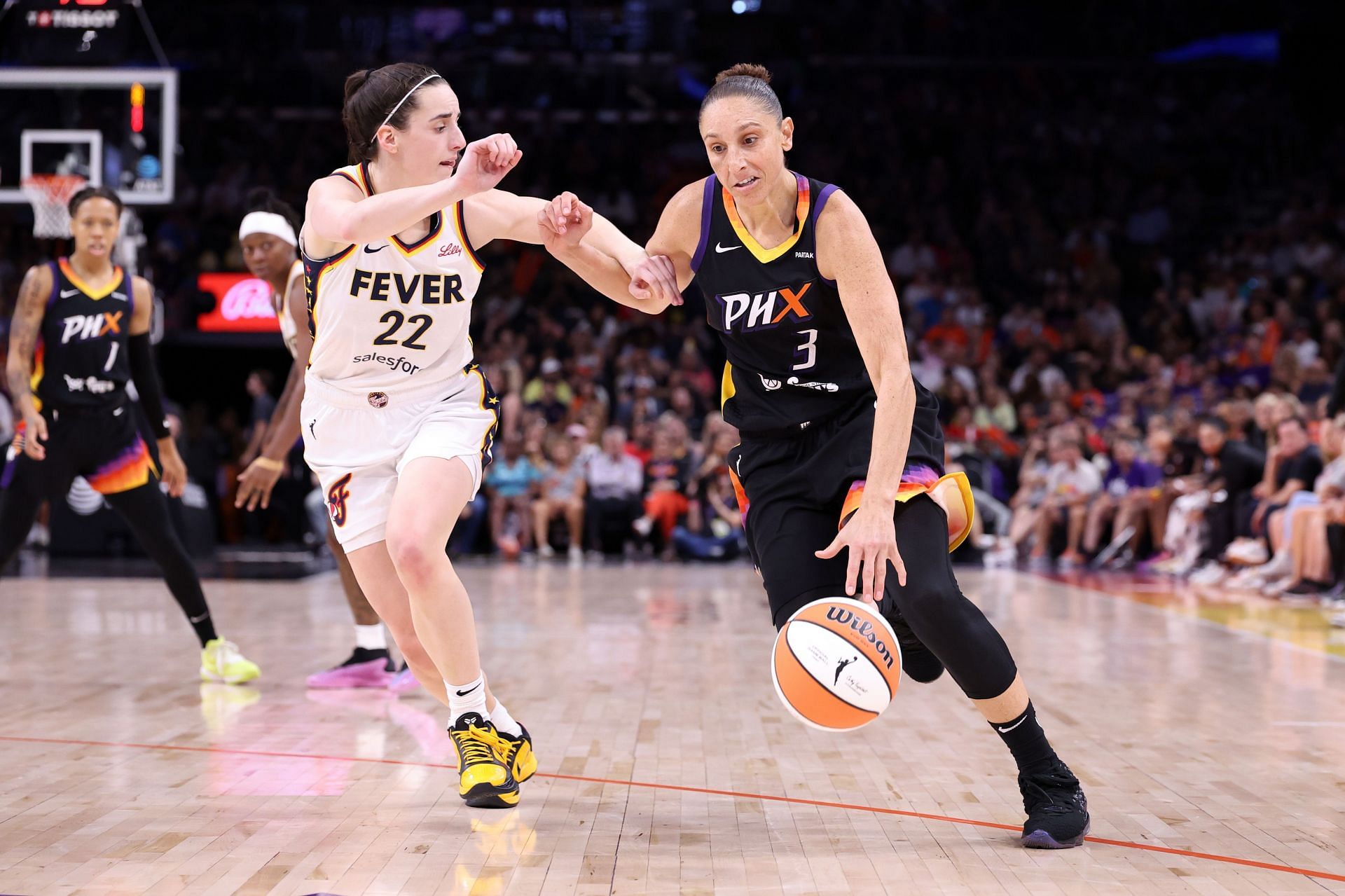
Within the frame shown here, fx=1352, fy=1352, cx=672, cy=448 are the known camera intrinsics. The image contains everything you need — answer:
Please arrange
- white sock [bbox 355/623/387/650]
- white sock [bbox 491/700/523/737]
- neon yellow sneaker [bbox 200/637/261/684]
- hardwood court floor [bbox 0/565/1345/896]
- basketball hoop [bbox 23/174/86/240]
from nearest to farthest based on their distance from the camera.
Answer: hardwood court floor [bbox 0/565/1345/896], white sock [bbox 491/700/523/737], neon yellow sneaker [bbox 200/637/261/684], white sock [bbox 355/623/387/650], basketball hoop [bbox 23/174/86/240]

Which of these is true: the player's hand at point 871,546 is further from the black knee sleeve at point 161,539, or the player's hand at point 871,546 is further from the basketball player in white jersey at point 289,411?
the black knee sleeve at point 161,539

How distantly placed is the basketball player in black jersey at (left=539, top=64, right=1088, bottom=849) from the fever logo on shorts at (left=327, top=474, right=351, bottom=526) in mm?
902

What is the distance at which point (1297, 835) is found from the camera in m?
3.40

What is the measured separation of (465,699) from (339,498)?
2.24 feet

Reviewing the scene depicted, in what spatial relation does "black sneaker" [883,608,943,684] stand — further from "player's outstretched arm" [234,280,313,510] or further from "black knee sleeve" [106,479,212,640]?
"black knee sleeve" [106,479,212,640]

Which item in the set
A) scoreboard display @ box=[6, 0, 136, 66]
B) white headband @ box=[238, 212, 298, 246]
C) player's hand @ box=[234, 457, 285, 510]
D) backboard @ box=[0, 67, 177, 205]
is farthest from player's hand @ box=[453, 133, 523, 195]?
scoreboard display @ box=[6, 0, 136, 66]

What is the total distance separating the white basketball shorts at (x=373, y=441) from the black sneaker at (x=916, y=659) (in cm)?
127

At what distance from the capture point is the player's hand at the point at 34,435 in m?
5.80

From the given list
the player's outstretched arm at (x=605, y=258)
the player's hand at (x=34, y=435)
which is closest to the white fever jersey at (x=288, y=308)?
the player's hand at (x=34, y=435)

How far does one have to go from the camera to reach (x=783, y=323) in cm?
354

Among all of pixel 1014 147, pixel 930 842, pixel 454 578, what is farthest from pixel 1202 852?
pixel 1014 147

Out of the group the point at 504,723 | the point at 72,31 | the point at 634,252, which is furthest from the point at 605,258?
the point at 72,31

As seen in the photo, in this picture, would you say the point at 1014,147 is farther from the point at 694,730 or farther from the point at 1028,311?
the point at 694,730

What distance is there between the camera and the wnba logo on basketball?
3240 millimetres
